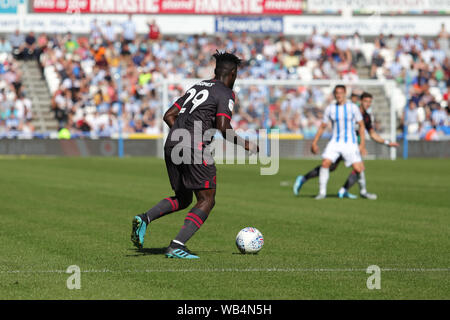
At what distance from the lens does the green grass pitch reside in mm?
7355

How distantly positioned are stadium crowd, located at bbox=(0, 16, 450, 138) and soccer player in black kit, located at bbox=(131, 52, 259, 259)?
2530 centimetres

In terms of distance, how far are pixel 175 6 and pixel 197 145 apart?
3307 cm

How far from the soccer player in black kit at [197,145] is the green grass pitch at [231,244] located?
1.14ft

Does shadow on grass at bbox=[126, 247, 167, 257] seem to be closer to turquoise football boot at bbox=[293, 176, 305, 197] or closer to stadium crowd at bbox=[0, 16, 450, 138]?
turquoise football boot at bbox=[293, 176, 305, 197]

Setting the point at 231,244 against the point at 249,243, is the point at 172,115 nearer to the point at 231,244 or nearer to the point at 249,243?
the point at 249,243

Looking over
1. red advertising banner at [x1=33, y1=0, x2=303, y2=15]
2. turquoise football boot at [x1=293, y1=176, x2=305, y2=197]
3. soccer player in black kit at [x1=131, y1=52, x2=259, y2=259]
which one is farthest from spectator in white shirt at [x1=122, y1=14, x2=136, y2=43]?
soccer player in black kit at [x1=131, y1=52, x2=259, y2=259]

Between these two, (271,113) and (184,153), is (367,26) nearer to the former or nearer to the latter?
(271,113)

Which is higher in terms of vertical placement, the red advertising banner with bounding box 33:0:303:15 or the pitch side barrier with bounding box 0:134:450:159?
the red advertising banner with bounding box 33:0:303:15

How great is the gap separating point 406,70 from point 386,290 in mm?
33359

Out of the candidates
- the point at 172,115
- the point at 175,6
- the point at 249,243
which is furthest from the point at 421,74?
the point at 172,115

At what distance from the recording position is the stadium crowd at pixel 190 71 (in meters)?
35.5

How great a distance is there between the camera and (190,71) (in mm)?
38469

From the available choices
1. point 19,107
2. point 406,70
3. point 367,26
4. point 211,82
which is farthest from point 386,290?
point 367,26

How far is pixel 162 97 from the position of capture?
36.2 meters
